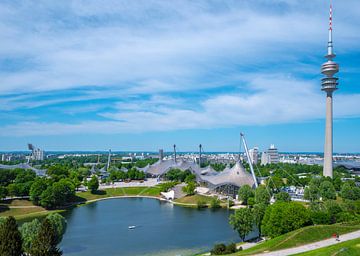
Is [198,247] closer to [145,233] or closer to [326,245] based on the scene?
[145,233]

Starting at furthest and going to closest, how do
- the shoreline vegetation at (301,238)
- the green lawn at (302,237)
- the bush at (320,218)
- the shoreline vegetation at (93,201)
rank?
1. the shoreline vegetation at (93,201)
2. the bush at (320,218)
3. the green lawn at (302,237)
4. the shoreline vegetation at (301,238)

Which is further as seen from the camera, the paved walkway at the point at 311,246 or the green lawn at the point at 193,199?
the green lawn at the point at 193,199

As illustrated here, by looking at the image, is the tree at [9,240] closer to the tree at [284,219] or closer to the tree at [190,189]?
the tree at [284,219]

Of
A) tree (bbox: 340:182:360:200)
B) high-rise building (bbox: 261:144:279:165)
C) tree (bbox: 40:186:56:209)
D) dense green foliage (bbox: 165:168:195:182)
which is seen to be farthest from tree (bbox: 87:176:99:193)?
high-rise building (bbox: 261:144:279:165)

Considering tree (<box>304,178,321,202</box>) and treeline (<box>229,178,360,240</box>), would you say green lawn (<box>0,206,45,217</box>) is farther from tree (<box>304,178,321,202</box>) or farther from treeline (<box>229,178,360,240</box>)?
tree (<box>304,178,321,202</box>)

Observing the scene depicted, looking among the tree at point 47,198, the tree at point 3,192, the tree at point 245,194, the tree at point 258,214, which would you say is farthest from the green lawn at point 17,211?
the tree at point 258,214

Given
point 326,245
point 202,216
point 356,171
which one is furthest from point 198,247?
point 356,171
